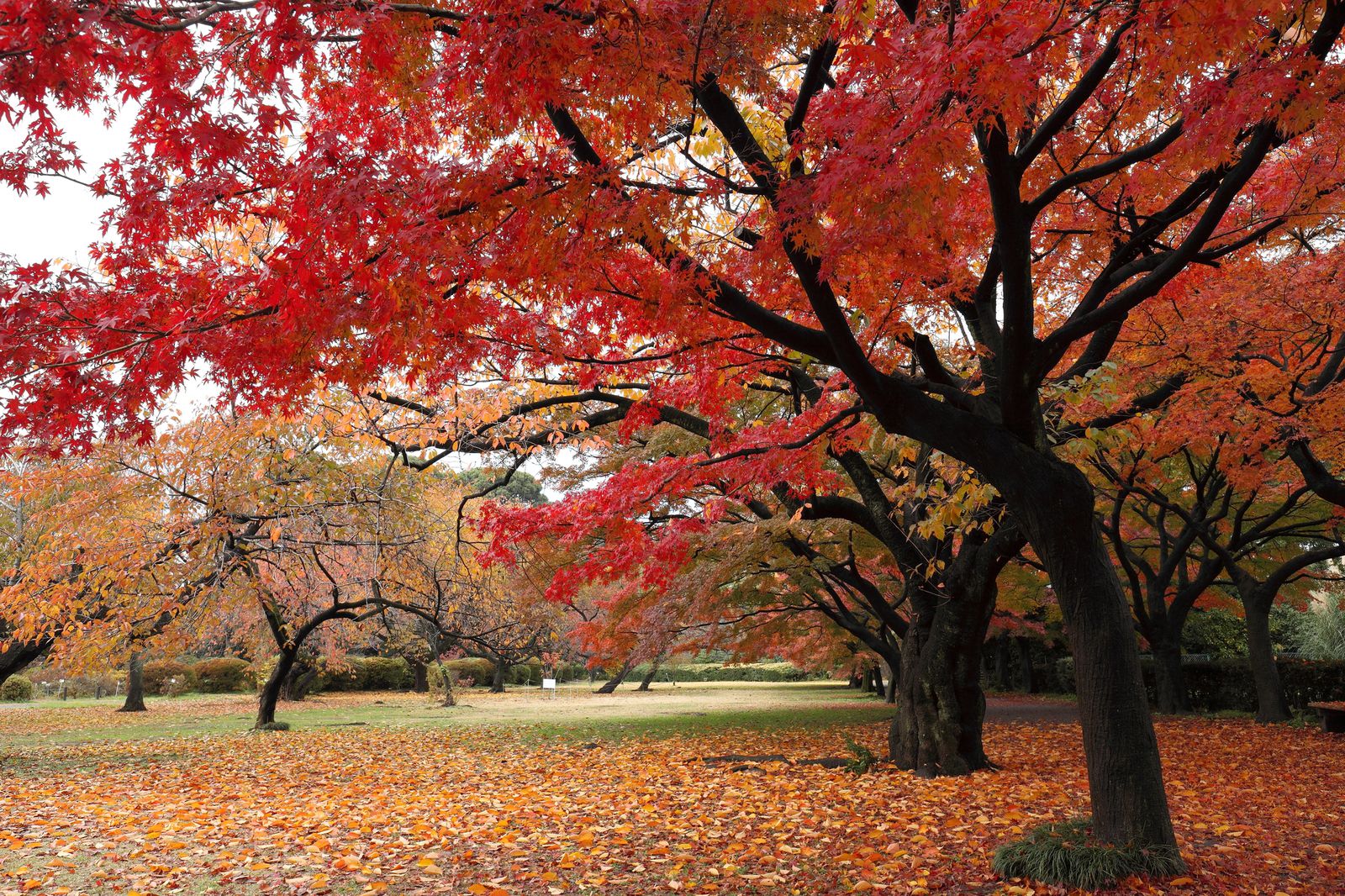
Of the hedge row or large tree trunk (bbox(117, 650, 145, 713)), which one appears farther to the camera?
large tree trunk (bbox(117, 650, 145, 713))

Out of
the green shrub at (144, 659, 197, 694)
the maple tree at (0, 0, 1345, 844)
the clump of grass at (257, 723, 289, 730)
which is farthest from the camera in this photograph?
the green shrub at (144, 659, 197, 694)

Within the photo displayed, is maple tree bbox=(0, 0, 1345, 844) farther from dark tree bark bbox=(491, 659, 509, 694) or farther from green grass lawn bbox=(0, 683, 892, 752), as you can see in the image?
dark tree bark bbox=(491, 659, 509, 694)

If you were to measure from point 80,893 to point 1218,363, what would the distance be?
1132 cm

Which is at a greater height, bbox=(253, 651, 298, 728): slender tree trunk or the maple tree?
the maple tree

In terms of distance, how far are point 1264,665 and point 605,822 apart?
1408 centimetres

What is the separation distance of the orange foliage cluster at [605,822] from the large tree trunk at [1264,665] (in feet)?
11.2

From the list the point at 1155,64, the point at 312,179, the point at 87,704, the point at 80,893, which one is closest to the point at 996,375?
the point at 1155,64

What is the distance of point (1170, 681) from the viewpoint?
17281 mm

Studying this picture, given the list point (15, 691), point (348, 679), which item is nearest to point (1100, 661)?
point (348, 679)

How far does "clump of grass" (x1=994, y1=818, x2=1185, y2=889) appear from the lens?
4547mm

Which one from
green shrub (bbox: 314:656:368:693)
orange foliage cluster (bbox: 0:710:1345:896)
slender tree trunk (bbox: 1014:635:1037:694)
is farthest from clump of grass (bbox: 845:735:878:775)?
green shrub (bbox: 314:656:368:693)

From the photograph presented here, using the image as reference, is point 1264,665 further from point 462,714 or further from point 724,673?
point 724,673

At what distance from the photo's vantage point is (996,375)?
22.8 ft

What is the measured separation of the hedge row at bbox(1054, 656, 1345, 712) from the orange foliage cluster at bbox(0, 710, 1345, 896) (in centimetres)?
762
